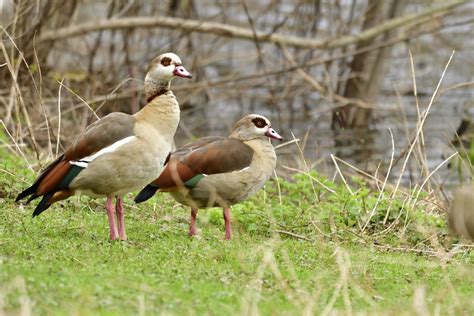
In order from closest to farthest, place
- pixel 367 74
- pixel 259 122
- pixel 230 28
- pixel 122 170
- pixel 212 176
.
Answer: pixel 122 170 < pixel 212 176 < pixel 259 122 < pixel 230 28 < pixel 367 74

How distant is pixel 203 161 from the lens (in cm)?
784

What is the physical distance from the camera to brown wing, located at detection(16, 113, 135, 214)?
7.13 metres

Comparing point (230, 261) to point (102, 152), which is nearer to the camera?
point (230, 261)

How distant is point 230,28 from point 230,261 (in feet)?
24.8

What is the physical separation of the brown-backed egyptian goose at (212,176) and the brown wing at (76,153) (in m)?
0.62

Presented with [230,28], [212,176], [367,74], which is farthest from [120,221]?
[367,74]

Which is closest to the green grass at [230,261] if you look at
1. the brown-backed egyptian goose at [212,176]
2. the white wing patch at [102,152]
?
the brown-backed egyptian goose at [212,176]

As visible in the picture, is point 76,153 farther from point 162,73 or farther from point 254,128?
point 254,128

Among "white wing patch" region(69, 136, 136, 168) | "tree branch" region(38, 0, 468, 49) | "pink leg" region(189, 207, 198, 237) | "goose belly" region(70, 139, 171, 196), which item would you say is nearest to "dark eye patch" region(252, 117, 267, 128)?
"pink leg" region(189, 207, 198, 237)

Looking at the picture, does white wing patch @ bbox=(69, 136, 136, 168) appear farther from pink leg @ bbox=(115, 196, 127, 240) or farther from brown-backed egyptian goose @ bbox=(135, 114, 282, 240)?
brown-backed egyptian goose @ bbox=(135, 114, 282, 240)

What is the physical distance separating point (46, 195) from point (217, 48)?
28.0ft

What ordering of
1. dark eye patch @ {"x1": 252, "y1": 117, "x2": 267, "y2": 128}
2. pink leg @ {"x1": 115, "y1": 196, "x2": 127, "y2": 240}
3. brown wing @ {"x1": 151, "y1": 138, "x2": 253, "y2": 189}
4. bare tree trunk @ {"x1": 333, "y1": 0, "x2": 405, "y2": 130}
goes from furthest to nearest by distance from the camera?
1. bare tree trunk @ {"x1": 333, "y1": 0, "x2": 405, "y2": 130}
2. dark eye patch @ {"x1": 252, "y1": 117, "x2": 267, "y2": 128}
3. brown wing @ {"x1": 151, "y1": 138, "x2": 253, "y2": 189}
4. pink leg @ {"x1": 115, "y1": 196, "x2": 127, "y2": 240}

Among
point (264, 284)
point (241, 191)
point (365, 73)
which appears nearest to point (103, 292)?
point (264, 284)

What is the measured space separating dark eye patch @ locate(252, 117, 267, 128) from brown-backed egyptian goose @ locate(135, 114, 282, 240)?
0.28 metres
